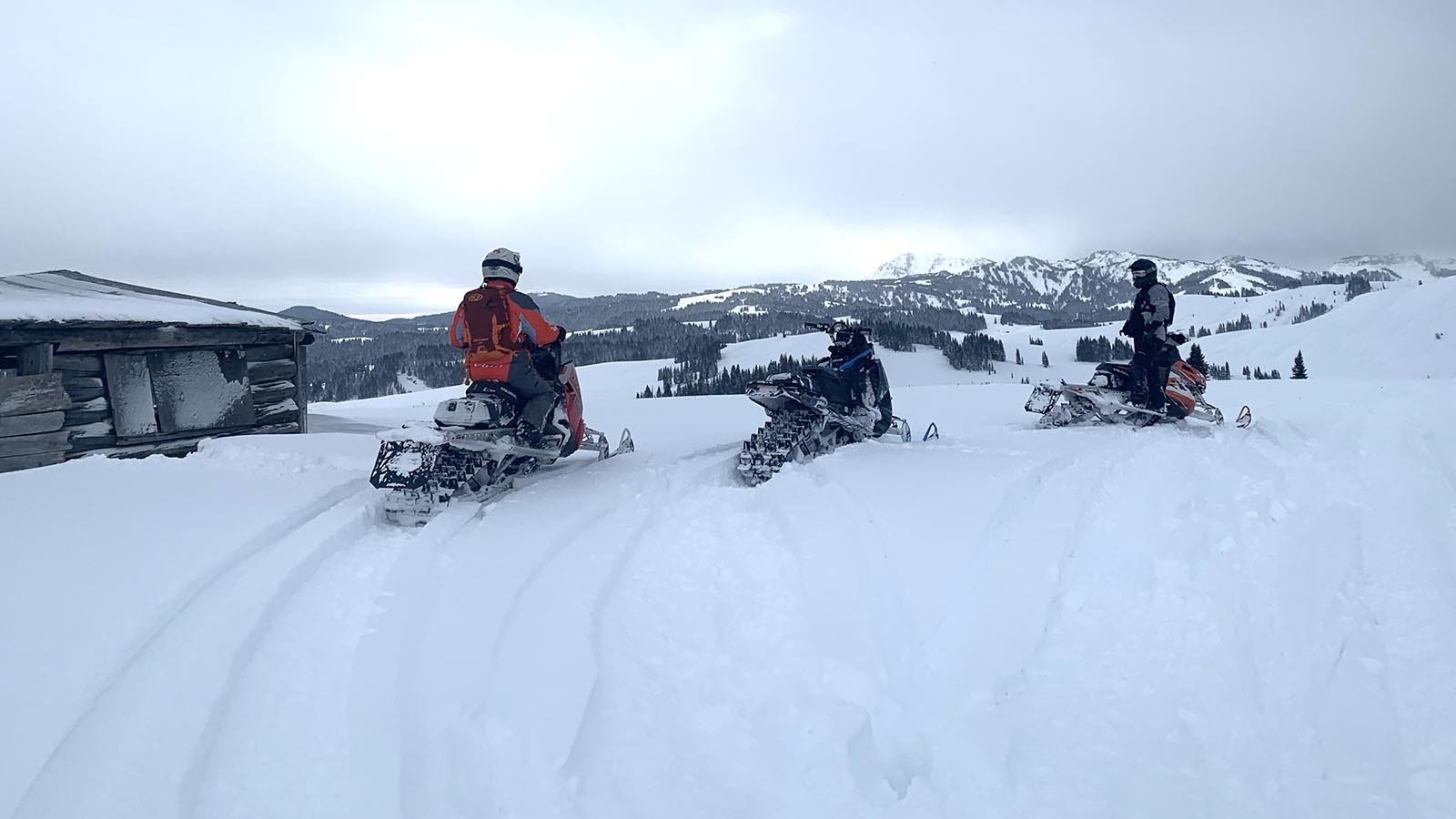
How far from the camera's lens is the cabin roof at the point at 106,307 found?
6988mm

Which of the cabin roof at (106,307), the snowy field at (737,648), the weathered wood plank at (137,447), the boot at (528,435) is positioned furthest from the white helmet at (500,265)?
the cabin roof at (106,307)

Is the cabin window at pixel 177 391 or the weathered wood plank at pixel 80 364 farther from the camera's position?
the cabin window at pixel 177 391

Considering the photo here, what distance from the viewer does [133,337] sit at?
7.59 metres

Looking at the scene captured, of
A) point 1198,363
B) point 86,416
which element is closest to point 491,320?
point 86,416

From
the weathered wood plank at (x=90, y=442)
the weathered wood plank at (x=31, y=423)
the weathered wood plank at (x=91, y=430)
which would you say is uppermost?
the weathered wood plank at (x=31, y=423)

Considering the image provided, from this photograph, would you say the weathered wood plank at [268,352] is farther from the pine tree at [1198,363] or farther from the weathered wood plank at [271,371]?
the pine tree at [1198,363]

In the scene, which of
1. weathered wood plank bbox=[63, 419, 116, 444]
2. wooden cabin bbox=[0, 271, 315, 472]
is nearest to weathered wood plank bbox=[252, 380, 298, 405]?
wooden cabin bbox=[0, 271, 315, 472]

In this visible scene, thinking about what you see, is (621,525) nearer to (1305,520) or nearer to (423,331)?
(1305,520)

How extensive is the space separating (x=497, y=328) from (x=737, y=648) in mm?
3685

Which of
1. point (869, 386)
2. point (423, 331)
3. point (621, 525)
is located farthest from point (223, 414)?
point (423, 331)

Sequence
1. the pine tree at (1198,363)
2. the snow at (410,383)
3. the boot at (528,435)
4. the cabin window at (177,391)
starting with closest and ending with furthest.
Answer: the boot at (528,435), the cabin window at (177,391), the pine tree at (1198,363), the snow at (410,383)

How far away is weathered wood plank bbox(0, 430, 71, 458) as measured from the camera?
678 cm

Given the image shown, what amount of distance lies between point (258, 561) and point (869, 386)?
5.71m

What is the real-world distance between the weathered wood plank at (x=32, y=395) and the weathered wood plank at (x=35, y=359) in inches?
4.9
